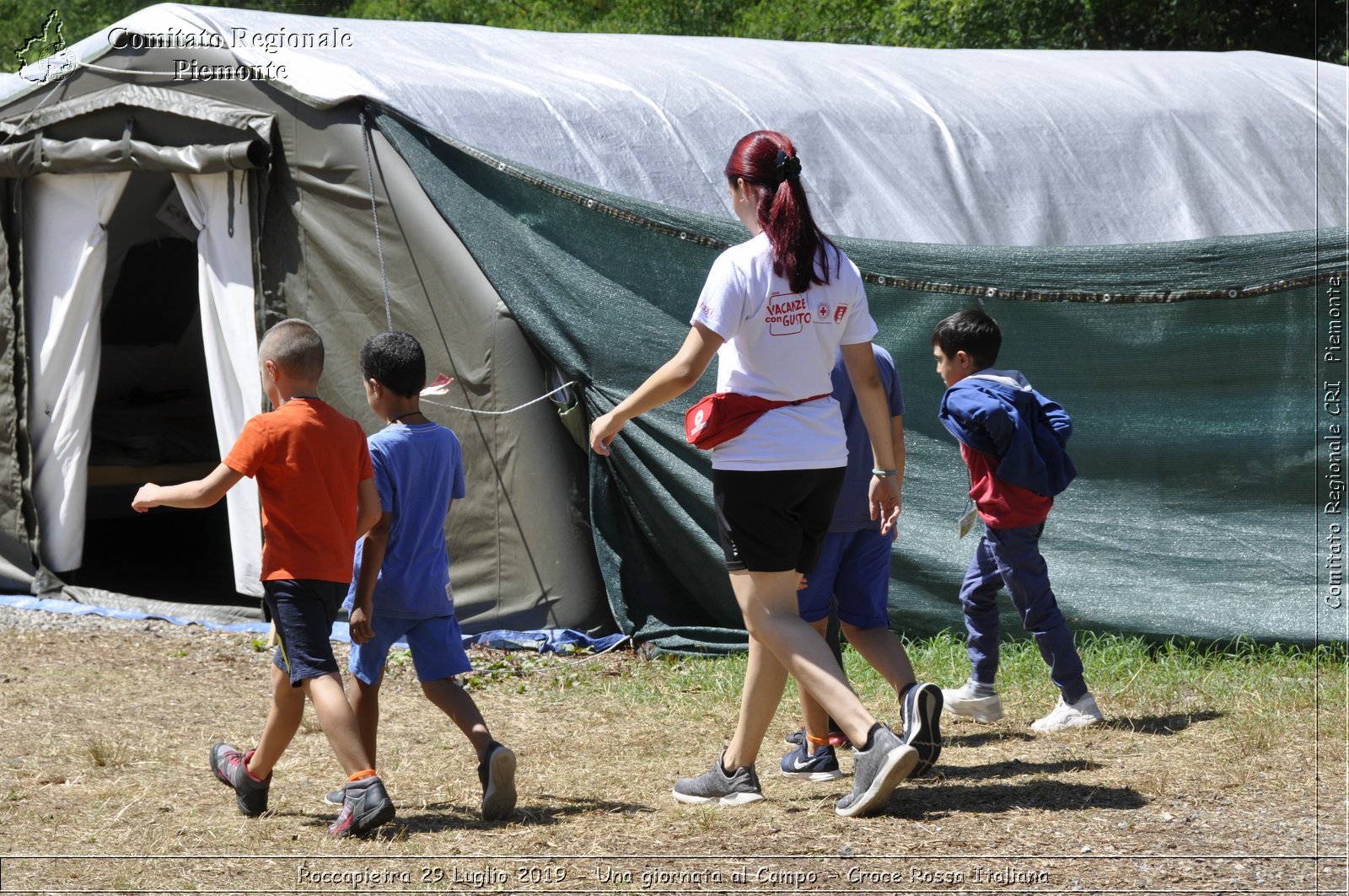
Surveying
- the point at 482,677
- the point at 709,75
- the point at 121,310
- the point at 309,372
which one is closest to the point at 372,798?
the point at 309,372

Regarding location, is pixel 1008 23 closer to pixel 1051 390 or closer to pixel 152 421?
pixel 152 421

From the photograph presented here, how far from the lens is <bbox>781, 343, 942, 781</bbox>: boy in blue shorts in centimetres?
450

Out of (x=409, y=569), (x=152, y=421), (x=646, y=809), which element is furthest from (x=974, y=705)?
(x=152, y=421)

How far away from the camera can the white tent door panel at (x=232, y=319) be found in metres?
7.25

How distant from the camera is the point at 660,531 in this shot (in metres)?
6.68

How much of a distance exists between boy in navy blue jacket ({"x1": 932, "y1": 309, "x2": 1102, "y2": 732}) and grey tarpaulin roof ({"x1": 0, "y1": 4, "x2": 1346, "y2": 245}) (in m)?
2.68

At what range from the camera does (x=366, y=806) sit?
3.92m

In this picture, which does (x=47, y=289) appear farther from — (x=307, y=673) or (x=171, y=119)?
(x=307, y=673)

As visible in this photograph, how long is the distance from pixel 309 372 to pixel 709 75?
4.86 m

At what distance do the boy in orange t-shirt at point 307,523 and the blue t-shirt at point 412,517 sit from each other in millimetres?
133

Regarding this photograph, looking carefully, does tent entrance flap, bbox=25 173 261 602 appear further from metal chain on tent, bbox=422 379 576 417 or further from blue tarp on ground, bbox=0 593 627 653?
metal chain on tent, bbox=422 379 576 417

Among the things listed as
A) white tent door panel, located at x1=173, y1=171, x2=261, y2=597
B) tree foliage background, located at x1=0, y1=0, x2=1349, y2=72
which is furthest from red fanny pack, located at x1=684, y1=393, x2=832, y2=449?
tree foliage background, located at x1=0, y1=0, x2=1349, y2=72

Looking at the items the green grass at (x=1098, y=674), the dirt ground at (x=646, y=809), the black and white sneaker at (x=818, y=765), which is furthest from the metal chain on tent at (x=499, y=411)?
the black and white sneaker at (x=818, y=765)

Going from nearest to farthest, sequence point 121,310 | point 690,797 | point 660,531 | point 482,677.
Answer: point 690,797 < point 482,677 < point 660,531 < point 121,310
